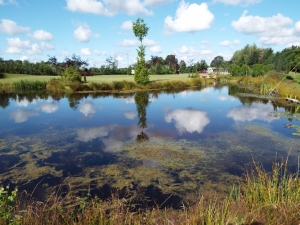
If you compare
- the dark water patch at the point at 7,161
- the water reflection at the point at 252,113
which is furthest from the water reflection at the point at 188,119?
the dark water patch at the point at 7,161

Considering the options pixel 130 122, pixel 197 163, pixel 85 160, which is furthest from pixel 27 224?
pixel 130 122

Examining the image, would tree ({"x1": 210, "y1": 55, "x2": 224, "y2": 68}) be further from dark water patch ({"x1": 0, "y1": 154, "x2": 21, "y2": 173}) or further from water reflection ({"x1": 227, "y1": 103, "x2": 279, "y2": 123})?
dark water patch ({"x1": 0, "y1": 154, "x2": 21, "y2": 173})

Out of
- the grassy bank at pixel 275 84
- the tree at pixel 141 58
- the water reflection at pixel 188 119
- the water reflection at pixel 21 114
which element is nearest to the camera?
the water reflection at pixel 188 119

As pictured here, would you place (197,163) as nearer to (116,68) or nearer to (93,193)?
(93,193)

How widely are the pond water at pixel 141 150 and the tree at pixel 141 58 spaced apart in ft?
38.8

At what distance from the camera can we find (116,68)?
50.6 metres

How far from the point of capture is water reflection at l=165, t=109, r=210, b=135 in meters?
9.82

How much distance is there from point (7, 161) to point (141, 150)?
3855mm

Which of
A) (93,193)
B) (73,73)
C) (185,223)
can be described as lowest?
(93,193)

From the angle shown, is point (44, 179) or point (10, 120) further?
point (10, 120)

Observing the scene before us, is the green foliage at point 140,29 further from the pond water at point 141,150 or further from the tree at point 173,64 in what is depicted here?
the tree at point 173,64

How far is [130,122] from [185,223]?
851cm

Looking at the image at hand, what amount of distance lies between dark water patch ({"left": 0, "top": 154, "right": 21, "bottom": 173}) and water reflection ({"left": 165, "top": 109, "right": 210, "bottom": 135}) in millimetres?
5749

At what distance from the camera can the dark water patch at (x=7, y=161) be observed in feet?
19.2
